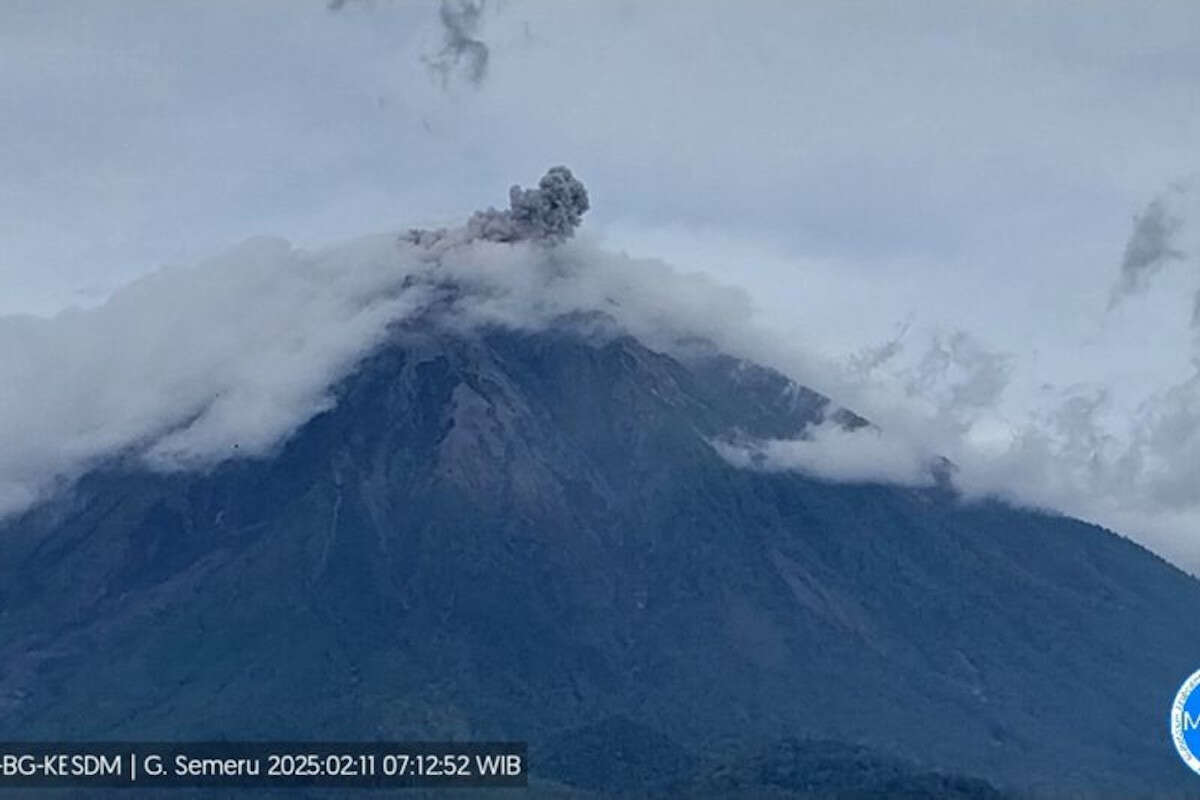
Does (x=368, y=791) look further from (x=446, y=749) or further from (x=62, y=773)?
(x=446, y=749)

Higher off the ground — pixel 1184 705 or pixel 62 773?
pixel 62 773

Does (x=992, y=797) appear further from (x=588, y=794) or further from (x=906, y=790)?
(x=588, y=794)

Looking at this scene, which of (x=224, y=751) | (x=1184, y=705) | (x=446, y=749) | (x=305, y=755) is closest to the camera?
(x=1184, y=705)

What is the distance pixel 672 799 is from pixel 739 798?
6.26m

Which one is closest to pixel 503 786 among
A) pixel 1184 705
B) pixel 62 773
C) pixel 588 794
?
pixel 588 794

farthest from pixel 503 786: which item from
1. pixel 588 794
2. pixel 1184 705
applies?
pixel 1184 705

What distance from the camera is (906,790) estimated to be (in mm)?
196750

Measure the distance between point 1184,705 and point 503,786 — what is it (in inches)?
4438

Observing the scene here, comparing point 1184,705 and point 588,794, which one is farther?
point 588,794

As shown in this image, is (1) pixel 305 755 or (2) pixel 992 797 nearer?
(1) pixel 305 755

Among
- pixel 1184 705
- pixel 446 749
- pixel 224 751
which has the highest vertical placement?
pixel 224 751

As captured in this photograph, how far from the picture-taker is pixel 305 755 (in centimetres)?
17988

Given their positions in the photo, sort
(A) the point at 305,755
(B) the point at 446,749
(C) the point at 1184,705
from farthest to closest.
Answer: (A) the point at 305,755
(B) the point at 446,749
(C) the point at 1184,705

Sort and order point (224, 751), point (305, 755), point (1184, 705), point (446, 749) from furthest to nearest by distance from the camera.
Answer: point (224, 751), point (305, 755), point (446, 749), point (1184, 705)
